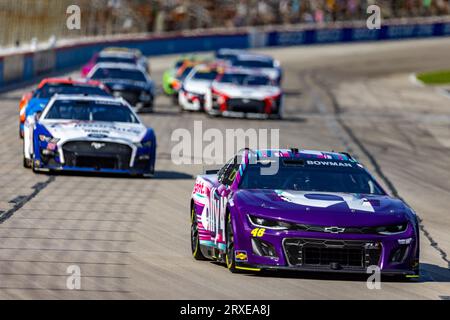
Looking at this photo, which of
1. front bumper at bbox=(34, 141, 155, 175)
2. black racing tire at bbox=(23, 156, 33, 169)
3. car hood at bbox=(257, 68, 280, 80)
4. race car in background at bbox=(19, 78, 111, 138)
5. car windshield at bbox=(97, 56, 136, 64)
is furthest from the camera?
car windshield at bbox=(97, 56, 136, 64)

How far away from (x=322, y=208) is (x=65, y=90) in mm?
14381

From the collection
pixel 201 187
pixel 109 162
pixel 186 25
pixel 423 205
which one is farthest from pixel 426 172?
pixel 186 25

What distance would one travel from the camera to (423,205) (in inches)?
730

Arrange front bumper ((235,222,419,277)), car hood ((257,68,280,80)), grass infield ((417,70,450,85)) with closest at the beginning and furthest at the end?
front bumper ((235,222,419,277)) → car hood ((257,68,280,80)) → grass infield ((417,70,450,85))

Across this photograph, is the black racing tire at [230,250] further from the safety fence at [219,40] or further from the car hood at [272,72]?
the safety fence at [219,40]

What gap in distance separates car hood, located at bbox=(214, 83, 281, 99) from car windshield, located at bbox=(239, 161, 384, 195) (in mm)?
21680

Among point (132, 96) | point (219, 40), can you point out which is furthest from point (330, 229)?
point (219, 40)

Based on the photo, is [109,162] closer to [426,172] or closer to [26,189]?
[26,189]

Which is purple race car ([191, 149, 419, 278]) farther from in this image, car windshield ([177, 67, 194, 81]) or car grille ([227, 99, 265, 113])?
car windshield ([177, 67, 194, 81])

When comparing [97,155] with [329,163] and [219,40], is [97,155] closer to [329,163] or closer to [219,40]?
[329,163]

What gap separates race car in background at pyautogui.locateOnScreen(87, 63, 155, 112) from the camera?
33125mm

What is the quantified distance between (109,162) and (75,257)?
7.54 meters

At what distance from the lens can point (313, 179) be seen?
11938mm

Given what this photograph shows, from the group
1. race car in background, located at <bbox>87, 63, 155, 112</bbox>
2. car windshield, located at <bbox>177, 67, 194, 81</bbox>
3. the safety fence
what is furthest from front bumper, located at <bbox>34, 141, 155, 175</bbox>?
the safety fence
